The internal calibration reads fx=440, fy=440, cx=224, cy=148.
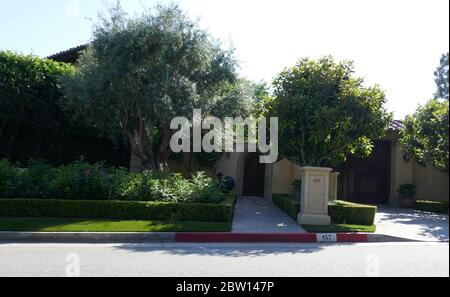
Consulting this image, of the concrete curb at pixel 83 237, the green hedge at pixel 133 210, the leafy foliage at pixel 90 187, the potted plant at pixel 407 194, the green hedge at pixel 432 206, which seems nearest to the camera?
the concrete curb at pixel 83 237

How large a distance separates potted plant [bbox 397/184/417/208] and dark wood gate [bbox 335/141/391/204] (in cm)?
114

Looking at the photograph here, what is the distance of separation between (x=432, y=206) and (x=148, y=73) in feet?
43.1

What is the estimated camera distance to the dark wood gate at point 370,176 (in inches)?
872

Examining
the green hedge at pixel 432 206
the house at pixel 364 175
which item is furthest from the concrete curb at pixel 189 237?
the house at pixel 364 175

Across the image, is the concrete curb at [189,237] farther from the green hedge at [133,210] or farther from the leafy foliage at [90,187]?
the leafy foliage at [90,187]

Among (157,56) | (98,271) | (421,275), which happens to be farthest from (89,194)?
(421,275)

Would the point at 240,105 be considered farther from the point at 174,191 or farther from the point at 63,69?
the point at 63,69

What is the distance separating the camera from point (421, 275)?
6.18m

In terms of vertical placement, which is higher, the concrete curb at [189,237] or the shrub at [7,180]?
the shrub at [7,180]

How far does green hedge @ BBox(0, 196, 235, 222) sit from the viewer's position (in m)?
12.2

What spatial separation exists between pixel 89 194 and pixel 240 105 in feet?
22.0

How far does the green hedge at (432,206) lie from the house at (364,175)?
1.77 m

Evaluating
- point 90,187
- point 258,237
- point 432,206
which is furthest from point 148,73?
point 432,206

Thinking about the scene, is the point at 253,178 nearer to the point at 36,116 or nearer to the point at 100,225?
the point at 36,116
